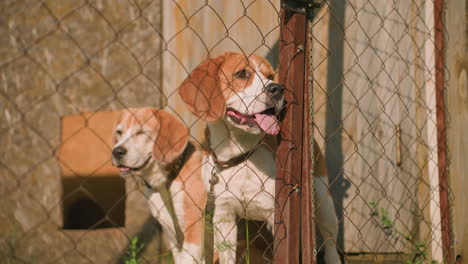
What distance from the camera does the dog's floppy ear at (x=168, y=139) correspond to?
3137mm

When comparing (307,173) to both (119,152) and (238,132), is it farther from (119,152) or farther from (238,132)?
(119,152)

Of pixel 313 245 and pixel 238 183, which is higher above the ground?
pixel 238 183

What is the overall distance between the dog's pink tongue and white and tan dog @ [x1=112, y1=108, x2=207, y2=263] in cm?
76

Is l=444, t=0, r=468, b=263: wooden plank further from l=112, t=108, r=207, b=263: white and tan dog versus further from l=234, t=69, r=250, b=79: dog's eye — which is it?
l=112, t=108, r=207, b=263: white and tan dog

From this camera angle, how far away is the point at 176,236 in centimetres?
303

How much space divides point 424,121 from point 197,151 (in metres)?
1.46

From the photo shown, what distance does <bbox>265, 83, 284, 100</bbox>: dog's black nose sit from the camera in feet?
7.21

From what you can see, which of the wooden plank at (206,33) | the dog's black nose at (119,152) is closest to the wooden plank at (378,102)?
the wooden plank at (206,33)

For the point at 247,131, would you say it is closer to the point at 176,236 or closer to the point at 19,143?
the point at 176,236

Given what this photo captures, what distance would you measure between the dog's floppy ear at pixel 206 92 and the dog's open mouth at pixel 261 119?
0.06m

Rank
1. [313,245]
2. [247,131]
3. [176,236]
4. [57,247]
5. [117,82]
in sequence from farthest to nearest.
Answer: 1. [117,82]
2. [57,247]
3. [176,236]
4. [247,131]
5. [313,245]

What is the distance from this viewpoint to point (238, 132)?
259 centimetres

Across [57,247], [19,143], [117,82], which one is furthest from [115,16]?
[57,247]

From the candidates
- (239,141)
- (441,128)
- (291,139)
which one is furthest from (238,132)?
(441,128)
